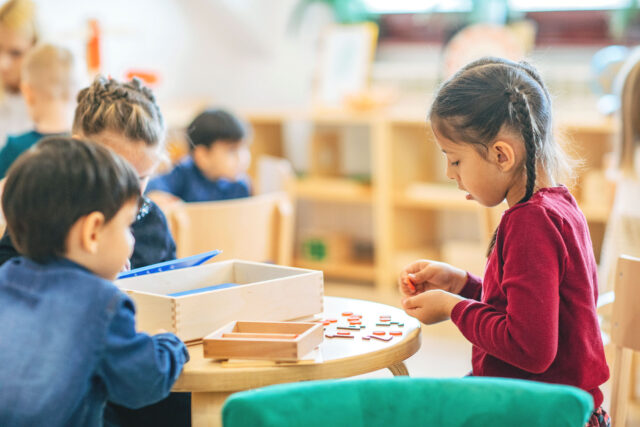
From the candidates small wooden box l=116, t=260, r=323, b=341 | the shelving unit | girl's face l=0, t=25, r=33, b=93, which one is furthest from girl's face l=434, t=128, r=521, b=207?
the shelving unit

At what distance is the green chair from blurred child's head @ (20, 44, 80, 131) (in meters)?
1.75

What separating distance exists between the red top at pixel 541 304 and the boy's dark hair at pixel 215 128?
6.34ft

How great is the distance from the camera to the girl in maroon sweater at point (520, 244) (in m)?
1.24

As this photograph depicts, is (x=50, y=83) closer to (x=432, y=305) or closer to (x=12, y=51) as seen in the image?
(x=12, y=51)

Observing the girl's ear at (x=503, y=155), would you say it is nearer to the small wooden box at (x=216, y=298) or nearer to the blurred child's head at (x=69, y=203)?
the small wooden box at (x=216, y=298)

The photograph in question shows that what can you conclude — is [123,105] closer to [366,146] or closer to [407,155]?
[407,155]

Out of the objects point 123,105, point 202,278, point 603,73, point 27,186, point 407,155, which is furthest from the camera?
point 407,155

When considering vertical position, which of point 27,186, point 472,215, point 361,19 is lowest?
point 472,215

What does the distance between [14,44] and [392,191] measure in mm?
1879

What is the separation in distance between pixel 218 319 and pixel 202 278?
210 mm

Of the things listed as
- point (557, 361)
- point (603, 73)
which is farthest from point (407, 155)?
point (557, 361)

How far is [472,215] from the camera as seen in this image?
166 inches

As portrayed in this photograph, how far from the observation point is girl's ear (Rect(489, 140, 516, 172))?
1316 mm

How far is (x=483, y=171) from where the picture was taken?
1.34 m
